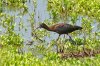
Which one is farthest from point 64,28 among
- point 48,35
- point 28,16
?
point 28,16

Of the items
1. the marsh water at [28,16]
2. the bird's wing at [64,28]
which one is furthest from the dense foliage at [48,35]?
the bird's wing at [64,28]

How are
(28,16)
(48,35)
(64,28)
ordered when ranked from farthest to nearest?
(28,16)
(48,35)
(64,28)

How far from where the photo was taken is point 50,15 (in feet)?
60.7

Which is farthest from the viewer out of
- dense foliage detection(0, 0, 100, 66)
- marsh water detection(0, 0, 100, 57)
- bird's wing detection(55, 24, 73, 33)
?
marsh water detection(0, 0, 100, 57)

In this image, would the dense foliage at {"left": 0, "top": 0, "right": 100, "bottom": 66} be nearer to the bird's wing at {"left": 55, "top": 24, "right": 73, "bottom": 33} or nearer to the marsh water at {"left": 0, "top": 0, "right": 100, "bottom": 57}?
the marsh water at {"left": 0, "top": 0, "right": 100, "bottom": 57}

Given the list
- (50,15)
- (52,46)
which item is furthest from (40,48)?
(50,15)

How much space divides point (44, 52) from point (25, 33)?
254 centimetres

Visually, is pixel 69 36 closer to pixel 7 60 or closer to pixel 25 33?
pixel 25 33

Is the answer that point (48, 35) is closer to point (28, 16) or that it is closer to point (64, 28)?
point (64, 28)

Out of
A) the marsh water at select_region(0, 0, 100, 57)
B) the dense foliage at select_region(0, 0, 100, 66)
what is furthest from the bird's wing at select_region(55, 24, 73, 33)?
the marsh water at select_region(0, 0, 100, 57)

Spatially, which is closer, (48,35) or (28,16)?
(48,35)

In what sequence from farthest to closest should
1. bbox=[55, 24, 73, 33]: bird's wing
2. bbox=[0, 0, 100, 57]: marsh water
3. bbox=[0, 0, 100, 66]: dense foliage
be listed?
bbox=[0, 0, 100, 57]: marsh water → bbox=[55, 24, 73, 33]: bird's wing → bbox=[0, 0, 100, 66]: dense foliage

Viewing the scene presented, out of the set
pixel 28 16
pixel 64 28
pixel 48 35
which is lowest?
pixel 48 35

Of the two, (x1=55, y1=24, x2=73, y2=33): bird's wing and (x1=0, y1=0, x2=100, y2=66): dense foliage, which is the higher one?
(x1=55, y1=24, x2=73, y2=33): bird's wing
